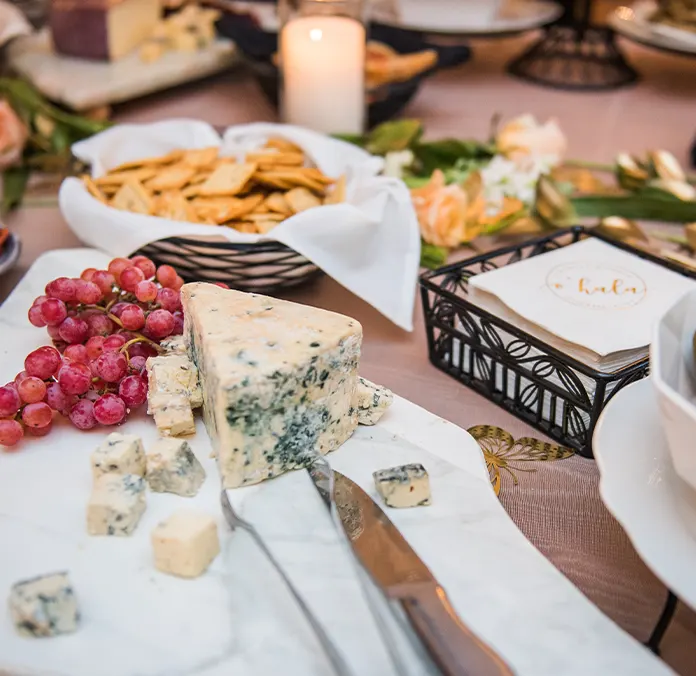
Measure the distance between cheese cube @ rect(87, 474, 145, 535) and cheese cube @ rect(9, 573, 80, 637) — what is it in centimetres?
6

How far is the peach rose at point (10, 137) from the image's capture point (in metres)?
1.14

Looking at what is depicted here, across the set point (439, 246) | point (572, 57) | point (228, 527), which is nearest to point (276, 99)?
point (439, 246)

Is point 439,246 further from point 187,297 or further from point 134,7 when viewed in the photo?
point 134,7

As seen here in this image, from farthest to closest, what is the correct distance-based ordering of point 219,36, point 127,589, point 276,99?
point 219,36 < point 276,99 < point 127,589

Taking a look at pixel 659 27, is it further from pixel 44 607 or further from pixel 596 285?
pixel 44 607

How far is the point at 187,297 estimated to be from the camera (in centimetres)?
66

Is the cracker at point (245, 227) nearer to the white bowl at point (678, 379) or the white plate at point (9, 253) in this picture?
the white plate at point (9, 253)

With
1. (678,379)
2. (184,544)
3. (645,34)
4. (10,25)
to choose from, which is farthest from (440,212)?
(10,25)

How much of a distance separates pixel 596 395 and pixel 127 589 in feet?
1.20

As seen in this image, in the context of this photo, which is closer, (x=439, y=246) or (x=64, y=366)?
(x=64, y=366)

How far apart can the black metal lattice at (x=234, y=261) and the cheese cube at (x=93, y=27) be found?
73cm

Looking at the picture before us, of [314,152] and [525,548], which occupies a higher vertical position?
[314,152]

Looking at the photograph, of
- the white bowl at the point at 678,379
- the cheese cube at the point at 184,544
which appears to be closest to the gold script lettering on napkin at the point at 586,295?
the white bowl at the point at 678,379

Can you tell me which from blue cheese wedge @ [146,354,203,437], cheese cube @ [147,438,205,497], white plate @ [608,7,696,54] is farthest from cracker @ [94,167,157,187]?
white plate @ [608,7,696,54]
